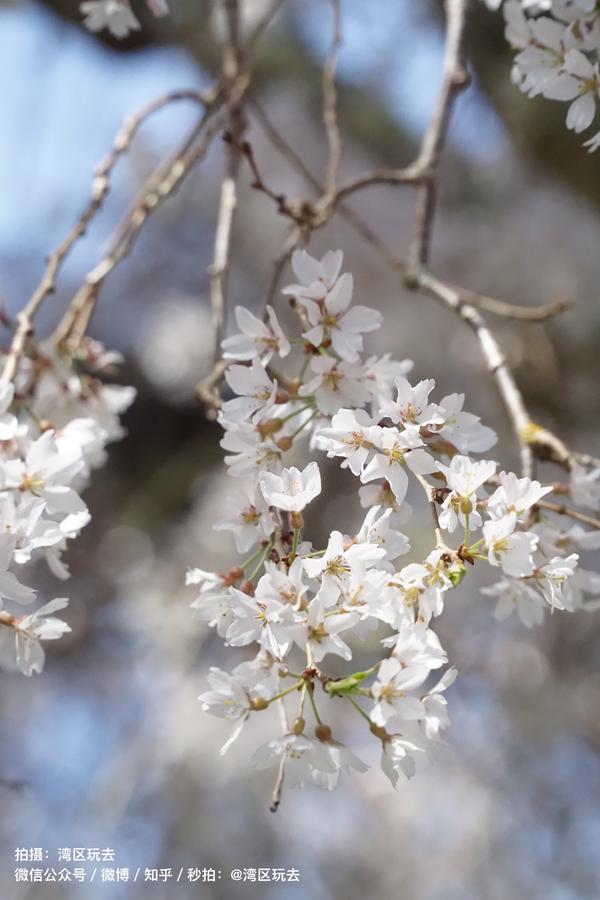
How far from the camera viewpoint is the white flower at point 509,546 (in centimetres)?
47

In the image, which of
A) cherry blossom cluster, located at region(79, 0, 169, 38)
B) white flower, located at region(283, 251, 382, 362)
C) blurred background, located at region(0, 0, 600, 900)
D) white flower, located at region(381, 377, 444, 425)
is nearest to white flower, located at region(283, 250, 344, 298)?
white flower, located at region(283, 251, 382, 362)

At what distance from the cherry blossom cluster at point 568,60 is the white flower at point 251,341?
0.79 feet

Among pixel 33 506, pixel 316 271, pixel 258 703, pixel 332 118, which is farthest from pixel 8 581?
pixel 332 118

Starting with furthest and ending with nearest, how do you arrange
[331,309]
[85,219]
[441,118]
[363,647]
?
1. [363,647]
2. [441,118]
3. [85,219]
4. [331,309]

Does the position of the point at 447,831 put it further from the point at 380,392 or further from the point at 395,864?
the point at 380,392

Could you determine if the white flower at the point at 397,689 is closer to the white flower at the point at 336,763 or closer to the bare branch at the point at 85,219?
the white flower at the point at 336,763

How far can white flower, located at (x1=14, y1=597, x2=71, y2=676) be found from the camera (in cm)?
52

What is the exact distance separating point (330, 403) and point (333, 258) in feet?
0.30

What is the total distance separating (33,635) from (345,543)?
0.20 meters

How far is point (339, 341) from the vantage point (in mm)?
550

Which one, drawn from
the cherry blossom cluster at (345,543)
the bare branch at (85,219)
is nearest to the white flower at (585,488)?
the cherry blossom cluster at (345,543)

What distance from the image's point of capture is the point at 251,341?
567 millimetres

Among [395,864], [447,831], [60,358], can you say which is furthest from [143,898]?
[60,358]

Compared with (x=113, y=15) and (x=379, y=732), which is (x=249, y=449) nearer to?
(x=379, y=732)
